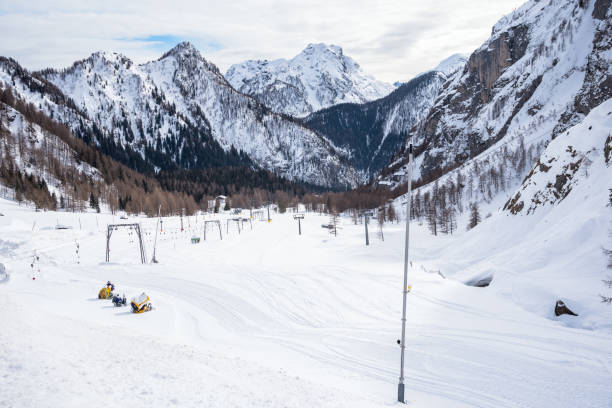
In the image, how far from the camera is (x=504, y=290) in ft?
74.2

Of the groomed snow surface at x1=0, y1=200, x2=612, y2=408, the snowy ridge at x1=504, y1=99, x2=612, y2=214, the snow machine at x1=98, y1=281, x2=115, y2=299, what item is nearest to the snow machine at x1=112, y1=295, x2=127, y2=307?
the groomed snow surface at x1=0, y1=200, x2=612, y2=408

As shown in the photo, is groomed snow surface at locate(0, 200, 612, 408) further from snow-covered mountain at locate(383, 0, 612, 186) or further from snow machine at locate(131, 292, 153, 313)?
snow-covered mountain at locate(383, 0, 612, 186)

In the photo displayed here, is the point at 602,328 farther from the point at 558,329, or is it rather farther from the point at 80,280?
the point at 80,280

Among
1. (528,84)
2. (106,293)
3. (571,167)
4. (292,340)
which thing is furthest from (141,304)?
(528,84)

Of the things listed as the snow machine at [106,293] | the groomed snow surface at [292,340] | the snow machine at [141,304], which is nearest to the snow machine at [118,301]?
the groomed snow surface at [292,340]

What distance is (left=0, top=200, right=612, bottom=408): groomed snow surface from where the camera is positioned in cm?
1045

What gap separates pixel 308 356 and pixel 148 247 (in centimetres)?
4731

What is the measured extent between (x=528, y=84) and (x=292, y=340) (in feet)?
522

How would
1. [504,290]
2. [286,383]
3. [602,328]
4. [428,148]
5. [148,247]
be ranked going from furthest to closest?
[428,148] < [148,247] < [504,290] < [602,328] < [286,383]

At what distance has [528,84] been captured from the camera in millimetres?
138000

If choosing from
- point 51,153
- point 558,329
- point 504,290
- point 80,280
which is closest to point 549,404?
point 558,329

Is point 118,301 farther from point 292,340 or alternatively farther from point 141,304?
point 292,340

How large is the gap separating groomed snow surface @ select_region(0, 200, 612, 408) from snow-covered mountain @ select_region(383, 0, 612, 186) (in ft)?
342

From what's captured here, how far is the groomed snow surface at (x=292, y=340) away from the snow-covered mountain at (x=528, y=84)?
342ft
